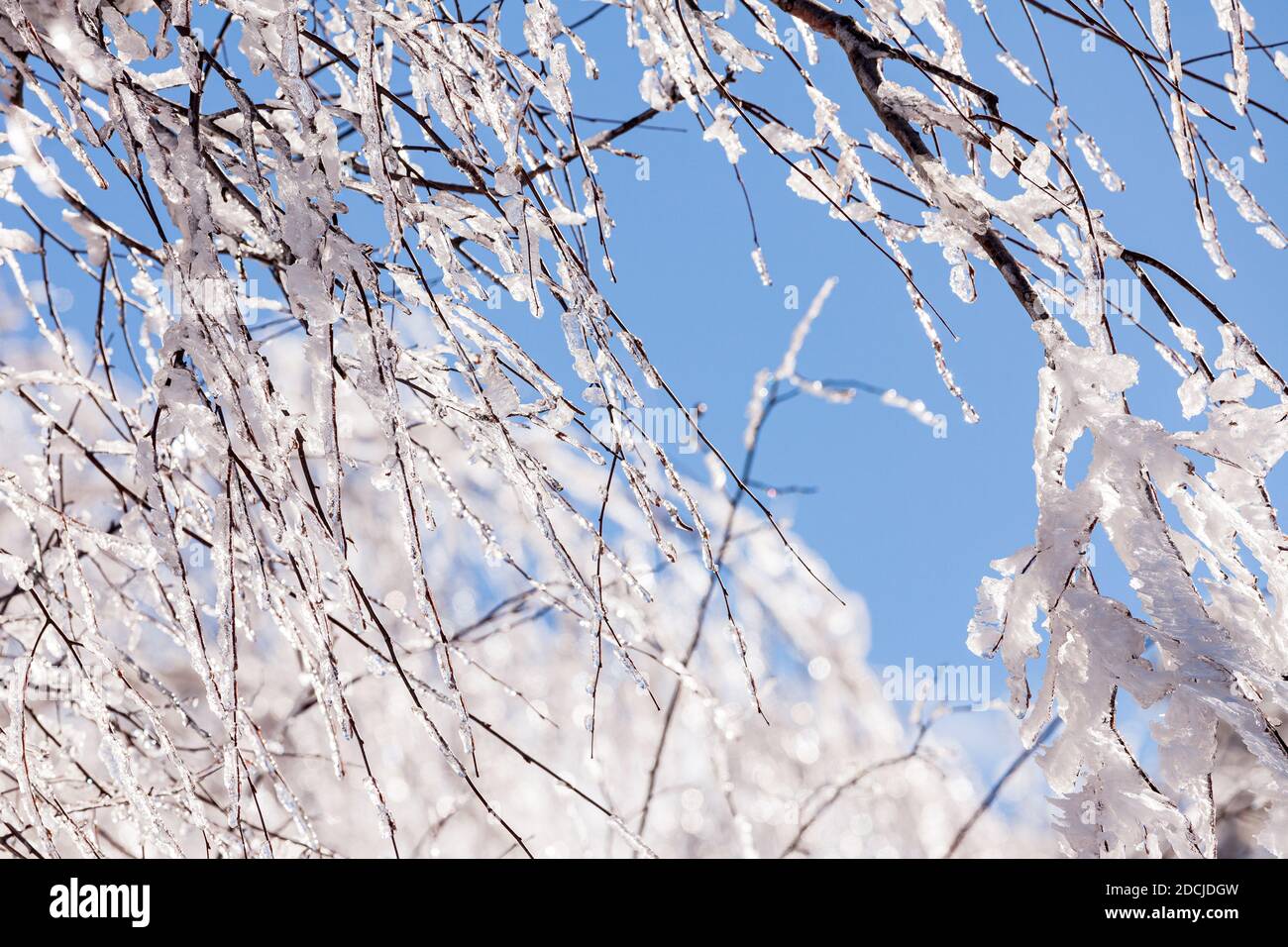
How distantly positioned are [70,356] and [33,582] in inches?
19.0

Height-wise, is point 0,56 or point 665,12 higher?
point 0,56

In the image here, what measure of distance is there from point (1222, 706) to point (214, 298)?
990mm

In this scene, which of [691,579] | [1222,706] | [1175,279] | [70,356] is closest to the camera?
[1222,706]

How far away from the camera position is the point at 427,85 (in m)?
0.89

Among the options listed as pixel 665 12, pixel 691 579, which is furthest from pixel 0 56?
pixel 691 579

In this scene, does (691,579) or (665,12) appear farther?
(691,579)

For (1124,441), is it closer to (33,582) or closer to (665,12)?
(665,12)

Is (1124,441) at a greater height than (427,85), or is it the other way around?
(427,85)

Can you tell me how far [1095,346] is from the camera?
0.89 m

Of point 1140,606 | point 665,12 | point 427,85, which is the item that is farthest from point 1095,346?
point 427,85

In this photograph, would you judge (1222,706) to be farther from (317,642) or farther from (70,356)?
(70,356)

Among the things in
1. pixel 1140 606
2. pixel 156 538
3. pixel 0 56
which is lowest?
pixel 1140 606

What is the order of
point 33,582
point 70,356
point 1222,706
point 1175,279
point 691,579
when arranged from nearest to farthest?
point 1222,706
point 1175,279
point 33,582
point 70,356
point 691,579

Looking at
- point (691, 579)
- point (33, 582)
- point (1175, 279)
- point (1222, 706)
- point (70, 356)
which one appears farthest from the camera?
point (691, 579)
